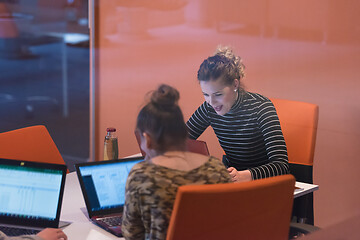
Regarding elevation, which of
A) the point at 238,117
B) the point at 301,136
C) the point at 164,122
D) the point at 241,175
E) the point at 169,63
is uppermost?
the point at 169,63

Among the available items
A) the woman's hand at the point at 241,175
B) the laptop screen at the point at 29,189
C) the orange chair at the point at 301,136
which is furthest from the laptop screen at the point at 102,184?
the orange chair at the point at 301,136

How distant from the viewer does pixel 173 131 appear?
1.55m

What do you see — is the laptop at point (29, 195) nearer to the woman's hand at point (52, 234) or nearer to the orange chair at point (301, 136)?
the woman's hand at point (52, 234)

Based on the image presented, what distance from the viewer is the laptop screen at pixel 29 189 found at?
181 cm

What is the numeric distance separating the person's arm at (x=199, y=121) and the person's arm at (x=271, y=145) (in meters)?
0.36

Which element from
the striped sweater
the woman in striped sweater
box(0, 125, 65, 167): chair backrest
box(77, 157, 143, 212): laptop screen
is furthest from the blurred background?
box(77, 157, 143, 212): laptop screen

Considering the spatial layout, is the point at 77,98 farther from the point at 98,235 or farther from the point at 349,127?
the point at 98,235

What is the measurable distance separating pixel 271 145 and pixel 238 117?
29 cm

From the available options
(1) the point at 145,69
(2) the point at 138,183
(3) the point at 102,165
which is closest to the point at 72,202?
(3) the point at 102,165

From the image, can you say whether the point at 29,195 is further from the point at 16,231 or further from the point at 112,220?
the point at 112,220

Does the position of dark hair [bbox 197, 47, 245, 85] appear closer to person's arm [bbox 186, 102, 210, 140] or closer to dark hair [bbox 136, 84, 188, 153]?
person's arm [bbox 186, 102, 210, 140]

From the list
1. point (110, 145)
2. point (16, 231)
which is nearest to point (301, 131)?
point (110, 145)

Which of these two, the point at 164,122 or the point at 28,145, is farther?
the point at 28,145

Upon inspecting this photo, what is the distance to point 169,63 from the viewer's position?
3.96 m
